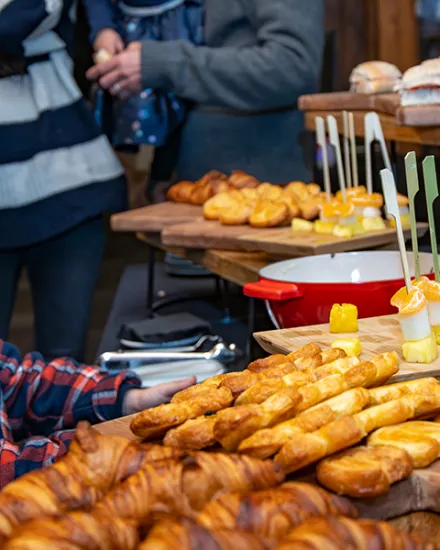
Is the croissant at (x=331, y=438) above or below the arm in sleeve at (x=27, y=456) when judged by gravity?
above

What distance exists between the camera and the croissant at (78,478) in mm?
821

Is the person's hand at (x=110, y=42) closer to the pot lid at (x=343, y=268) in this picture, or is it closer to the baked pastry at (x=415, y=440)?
the pot lid at (x=343, y=268)

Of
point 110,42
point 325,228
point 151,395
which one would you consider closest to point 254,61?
point 110,42

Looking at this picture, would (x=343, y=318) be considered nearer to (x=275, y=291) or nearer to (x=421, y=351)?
(x=421, y=351)

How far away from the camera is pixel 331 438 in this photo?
37.6 inches

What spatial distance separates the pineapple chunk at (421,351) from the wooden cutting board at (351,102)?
1457mm

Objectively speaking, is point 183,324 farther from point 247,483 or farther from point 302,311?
point 247,483

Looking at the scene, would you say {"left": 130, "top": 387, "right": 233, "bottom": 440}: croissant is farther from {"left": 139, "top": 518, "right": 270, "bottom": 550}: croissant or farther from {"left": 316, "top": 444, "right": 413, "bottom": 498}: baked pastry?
{"left": 139, "top": 518, "right": 270, "bottom": 550}: croissant

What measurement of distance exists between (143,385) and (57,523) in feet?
4.02

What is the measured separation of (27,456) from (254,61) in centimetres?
204

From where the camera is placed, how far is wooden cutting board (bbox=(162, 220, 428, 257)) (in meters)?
2.34

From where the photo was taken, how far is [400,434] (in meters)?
1.02

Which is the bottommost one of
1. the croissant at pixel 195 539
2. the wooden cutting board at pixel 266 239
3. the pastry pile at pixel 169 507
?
the wooden cutting board at pixel 266 239

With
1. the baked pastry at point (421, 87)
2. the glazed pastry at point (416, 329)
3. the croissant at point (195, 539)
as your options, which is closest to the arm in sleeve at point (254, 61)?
the baked pastry at point (421, 87)
